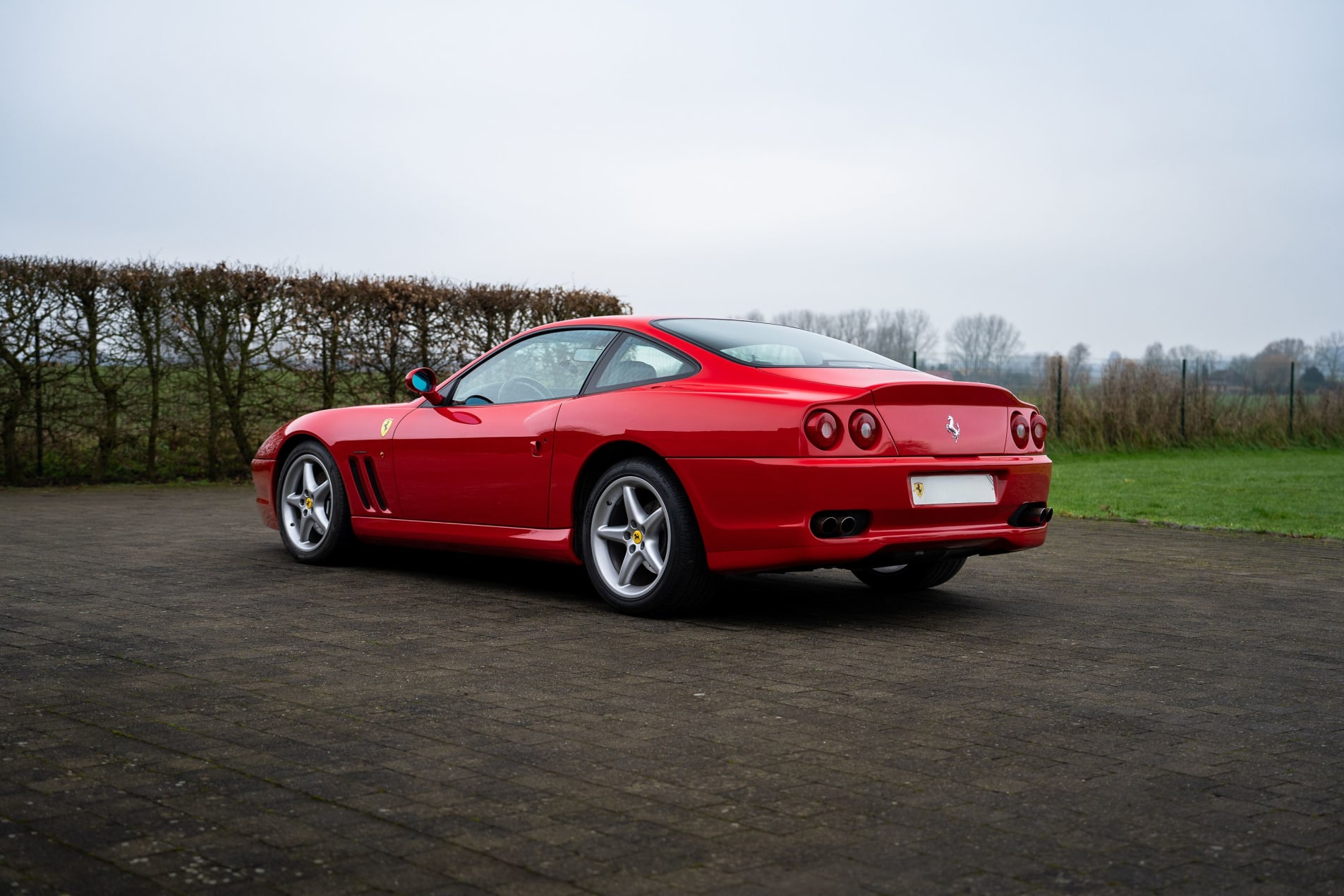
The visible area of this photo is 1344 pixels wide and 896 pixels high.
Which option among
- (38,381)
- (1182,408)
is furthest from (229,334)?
(1182,408)

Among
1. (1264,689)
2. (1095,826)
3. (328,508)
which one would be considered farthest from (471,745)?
(328,508)

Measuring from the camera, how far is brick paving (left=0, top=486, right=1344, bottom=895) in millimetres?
2871

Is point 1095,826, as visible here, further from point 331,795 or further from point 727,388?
point 727,388

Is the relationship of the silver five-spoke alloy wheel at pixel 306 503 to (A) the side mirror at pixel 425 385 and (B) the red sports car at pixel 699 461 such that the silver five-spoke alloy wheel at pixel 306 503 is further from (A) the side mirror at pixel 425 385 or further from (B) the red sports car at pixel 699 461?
(A) the side mirror at pixel 425 385

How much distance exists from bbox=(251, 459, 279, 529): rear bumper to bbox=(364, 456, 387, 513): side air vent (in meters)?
0.93

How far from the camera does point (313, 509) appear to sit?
7.84m

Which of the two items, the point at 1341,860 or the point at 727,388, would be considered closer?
the point at 1341,860

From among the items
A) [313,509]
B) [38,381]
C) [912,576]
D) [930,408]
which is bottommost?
[912,576]

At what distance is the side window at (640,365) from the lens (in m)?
6.16

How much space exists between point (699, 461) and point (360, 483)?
2.63m

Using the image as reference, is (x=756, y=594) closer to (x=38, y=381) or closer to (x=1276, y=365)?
(x=38, y=381)

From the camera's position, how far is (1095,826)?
313cm

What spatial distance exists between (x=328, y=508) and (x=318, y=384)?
7783 mm

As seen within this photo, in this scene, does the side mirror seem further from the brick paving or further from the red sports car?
the brick paving
